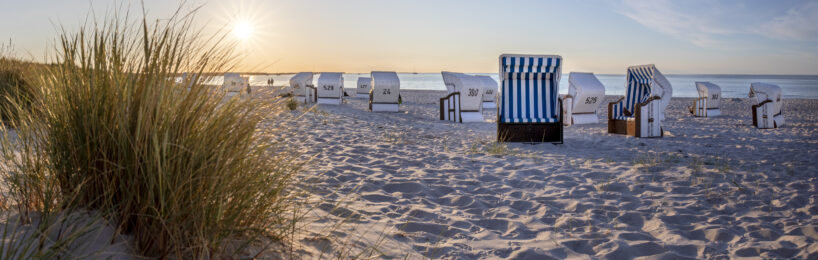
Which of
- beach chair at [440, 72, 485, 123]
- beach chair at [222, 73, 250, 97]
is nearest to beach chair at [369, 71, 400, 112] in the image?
beach chair at [440, 72, 485, 123]

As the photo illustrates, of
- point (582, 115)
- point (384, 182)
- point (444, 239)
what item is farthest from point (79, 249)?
point (582, 115)

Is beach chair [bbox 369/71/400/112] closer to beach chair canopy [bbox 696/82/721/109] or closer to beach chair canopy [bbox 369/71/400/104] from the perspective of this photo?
beach chair canopy [bbox 369/71/400/104]

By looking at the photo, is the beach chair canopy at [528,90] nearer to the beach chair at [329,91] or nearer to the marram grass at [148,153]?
the marram grass at [148,153]

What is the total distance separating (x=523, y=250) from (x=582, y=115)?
907 centimetres

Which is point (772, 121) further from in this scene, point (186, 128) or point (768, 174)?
point (186, 128)

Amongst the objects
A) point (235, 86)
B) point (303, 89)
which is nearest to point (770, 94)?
point (235, 86)


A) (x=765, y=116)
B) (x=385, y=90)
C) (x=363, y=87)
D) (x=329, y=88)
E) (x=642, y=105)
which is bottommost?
(x=765, y=116)

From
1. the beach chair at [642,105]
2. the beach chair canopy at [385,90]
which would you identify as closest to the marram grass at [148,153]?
the beach chair at [642,105]

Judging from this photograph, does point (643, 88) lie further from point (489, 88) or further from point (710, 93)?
point (489, 88)

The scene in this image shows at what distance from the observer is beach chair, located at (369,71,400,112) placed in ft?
44.7

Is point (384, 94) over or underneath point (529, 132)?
over

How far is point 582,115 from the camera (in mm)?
10984

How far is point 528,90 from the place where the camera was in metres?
7.70

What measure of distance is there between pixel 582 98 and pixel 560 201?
24.8 feet
